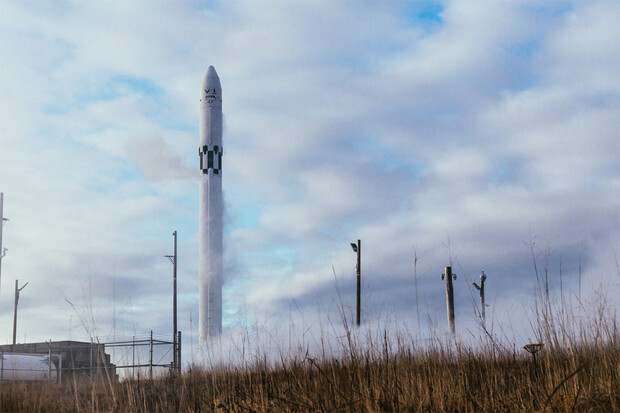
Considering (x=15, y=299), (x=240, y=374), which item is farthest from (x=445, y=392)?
(x=15, y=299)

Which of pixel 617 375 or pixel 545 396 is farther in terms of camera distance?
pixel 617 375

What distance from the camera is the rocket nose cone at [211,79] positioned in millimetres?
23391

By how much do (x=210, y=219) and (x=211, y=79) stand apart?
218 inches

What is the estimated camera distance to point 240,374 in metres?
7.95

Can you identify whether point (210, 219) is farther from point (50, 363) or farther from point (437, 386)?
point (437, 386)

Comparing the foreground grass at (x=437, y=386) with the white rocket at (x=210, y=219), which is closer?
the foreground grass at (x=437, y=386)

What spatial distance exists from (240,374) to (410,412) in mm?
3460

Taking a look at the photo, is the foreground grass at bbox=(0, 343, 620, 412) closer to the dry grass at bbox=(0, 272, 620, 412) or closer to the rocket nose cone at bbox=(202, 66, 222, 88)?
the dry grass at bbox=(0, 272, 620, 412)

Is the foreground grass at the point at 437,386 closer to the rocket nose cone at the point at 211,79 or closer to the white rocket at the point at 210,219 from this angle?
the white rocket at the point at 210,219

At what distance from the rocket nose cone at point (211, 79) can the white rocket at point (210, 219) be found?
84cm

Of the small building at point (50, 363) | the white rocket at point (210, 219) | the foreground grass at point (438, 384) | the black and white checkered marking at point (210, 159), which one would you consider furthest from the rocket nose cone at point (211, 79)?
the foreground grass at point (438, 384)

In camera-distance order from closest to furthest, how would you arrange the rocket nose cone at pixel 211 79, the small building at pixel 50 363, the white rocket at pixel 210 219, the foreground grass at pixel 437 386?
the foreground grass at pixel 437 386
the small building at pixel 50 363
the white rocket at pixel 210 219
the rocket nose cone at pixel 211 79

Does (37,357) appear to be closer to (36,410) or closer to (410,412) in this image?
(36,410)

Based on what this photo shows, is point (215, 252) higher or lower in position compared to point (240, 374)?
higher
